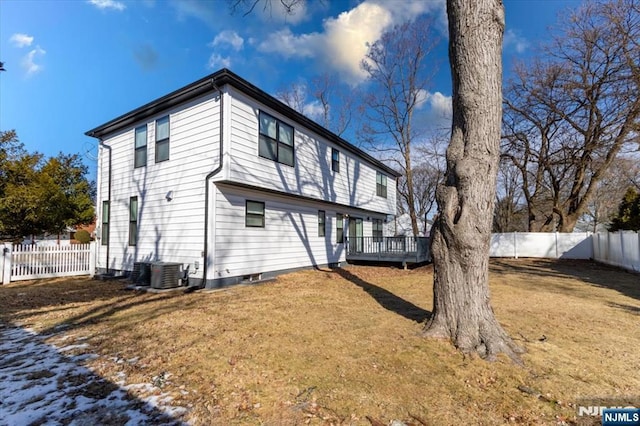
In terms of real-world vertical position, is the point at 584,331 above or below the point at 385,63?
below

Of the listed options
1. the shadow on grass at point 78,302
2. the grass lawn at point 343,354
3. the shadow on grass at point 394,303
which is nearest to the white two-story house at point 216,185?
the shadow on grass at point 78,302

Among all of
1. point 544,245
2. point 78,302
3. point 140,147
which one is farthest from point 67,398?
point 544,245

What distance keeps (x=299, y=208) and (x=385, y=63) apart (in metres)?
14.5

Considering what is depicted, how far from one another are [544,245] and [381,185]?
10.3 metres

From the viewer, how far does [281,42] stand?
13.4 metres

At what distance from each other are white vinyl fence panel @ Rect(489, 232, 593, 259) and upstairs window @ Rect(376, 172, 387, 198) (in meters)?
7.59

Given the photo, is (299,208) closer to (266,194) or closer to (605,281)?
(266,194)

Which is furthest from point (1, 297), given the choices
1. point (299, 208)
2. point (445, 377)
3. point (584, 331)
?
point (584, 331)

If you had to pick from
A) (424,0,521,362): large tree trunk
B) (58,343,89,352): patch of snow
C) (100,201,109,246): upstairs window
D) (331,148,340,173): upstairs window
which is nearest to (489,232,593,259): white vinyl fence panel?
(331,148,340,173): upstairs window

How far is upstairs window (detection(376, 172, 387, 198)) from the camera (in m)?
17.8

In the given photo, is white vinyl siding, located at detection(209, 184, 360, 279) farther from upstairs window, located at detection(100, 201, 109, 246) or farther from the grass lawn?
upstairs window, located at detection(100, 201, 109, 246)

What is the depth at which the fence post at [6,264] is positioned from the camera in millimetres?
9352

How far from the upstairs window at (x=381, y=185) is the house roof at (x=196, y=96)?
6.10 m

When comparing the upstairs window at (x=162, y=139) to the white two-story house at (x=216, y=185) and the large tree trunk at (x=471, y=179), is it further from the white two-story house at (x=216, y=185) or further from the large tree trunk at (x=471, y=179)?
the large tree trunk at (x=471, y=179)
